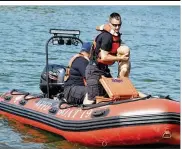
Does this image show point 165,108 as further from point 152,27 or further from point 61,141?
point 152,27

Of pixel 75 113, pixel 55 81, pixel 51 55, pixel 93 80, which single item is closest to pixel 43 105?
pixel 55 81

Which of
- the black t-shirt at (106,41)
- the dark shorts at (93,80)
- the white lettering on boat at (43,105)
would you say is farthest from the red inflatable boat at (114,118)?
the black t-shirt at (106,41)

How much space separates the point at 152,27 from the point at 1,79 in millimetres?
18475

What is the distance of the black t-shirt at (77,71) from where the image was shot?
8477 millimetres

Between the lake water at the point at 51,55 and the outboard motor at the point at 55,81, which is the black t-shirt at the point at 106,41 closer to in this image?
the lake water at the point at 51,55

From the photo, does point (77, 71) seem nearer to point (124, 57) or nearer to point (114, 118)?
point (124, 57)

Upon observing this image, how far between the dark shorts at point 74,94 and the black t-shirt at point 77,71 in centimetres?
8

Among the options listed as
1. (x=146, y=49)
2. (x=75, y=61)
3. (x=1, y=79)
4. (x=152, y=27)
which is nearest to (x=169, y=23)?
(x=152, y=27)

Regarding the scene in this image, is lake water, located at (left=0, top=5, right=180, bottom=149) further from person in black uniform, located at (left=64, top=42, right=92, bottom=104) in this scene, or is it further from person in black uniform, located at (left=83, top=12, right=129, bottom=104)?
person in black uniform, located at (left=83, top=12, right=129, bottom=104)

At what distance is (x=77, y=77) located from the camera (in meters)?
8.62

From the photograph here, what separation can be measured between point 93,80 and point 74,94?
0.52 meters

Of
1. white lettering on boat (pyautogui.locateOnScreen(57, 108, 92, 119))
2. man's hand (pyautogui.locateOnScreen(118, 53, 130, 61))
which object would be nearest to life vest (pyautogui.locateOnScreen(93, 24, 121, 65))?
man's hand (pyautogui.locateOnScreen(118, 53, 130, 61))

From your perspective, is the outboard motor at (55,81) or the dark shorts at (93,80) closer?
the dark shorts at (93,80)

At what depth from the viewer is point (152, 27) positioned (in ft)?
100
